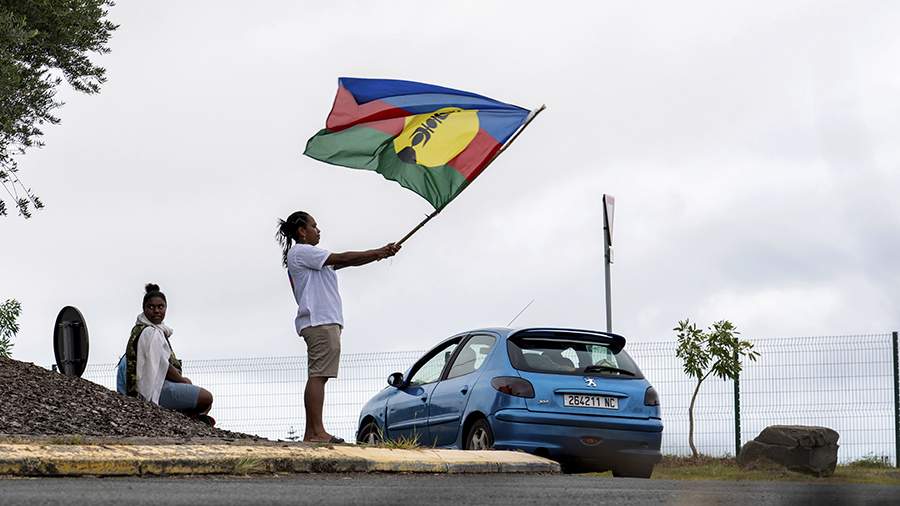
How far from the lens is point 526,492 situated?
23.7ft

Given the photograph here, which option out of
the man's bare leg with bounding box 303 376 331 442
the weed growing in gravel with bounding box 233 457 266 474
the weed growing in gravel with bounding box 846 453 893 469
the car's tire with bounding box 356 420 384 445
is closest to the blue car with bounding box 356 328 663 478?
the car's tire with bounding box 356 420 384 445

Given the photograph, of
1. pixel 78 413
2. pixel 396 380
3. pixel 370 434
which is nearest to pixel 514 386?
pixel 396 380

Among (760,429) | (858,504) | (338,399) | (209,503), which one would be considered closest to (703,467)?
(760,429)

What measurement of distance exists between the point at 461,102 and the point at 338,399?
276 inches

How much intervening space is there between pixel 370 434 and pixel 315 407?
3.25m

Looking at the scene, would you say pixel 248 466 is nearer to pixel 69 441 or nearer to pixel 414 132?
pixel 69 441

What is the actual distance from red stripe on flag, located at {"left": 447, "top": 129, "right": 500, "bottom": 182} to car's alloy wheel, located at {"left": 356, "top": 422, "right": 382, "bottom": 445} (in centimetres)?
295

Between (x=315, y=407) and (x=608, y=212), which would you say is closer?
(x=315, y=407)

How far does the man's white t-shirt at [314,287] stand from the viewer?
405 inches

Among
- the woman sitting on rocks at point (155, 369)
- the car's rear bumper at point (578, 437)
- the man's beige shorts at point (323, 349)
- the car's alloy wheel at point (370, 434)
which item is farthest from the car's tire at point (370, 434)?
the man's beige shorts at point (323, 349)

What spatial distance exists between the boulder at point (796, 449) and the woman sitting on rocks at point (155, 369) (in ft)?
22.4

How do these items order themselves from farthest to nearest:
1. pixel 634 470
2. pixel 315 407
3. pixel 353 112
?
pixel 353 112 < pixel 634 470 < pixel 315 407

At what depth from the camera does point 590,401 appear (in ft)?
37.7

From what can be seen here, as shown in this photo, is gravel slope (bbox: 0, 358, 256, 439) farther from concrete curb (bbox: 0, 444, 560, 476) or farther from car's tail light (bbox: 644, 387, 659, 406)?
car's tail light (bbox: 644, 387, 659, 406)
